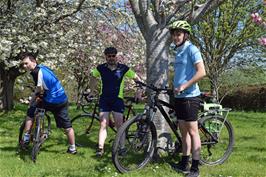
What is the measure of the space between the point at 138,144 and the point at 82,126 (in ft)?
10.1

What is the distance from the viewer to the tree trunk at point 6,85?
15617 mm

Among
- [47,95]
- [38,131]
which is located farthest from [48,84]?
[38,131]

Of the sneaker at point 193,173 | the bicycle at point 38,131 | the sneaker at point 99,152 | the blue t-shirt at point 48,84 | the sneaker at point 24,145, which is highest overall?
the blue t-shirt at point 48,84

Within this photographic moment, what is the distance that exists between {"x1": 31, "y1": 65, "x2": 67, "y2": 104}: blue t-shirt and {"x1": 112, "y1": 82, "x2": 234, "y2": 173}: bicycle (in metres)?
1.37

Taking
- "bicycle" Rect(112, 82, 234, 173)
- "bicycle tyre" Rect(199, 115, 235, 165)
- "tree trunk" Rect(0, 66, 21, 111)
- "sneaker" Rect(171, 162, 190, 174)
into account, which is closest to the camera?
"bicycle" Rect(112, 82, 234, 173)

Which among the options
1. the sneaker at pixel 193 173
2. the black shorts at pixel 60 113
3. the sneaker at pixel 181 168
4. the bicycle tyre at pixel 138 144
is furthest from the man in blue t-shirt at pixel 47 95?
the sneaker at pixel 193 173

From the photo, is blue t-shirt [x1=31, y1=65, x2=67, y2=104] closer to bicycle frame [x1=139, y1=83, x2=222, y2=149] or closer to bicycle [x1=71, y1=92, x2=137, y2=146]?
bicycle [x1=71, y1=92, x2=137, y2=146]

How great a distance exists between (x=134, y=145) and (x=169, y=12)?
7.50 ft

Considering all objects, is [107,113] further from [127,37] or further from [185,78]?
[127,37]

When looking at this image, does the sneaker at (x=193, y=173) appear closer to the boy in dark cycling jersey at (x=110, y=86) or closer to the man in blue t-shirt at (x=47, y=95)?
the boy in dark cycling jersey at (x=110, y=86)

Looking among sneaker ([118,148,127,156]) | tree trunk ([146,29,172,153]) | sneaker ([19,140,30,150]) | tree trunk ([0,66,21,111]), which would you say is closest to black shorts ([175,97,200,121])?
sneaker ([118,148,127,156])

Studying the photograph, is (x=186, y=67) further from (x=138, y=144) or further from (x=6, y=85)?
(x=6, y=85)

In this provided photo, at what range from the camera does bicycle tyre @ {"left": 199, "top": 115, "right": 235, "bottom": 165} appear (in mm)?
6520

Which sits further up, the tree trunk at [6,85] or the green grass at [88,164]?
the tree trunk at [6,85]
